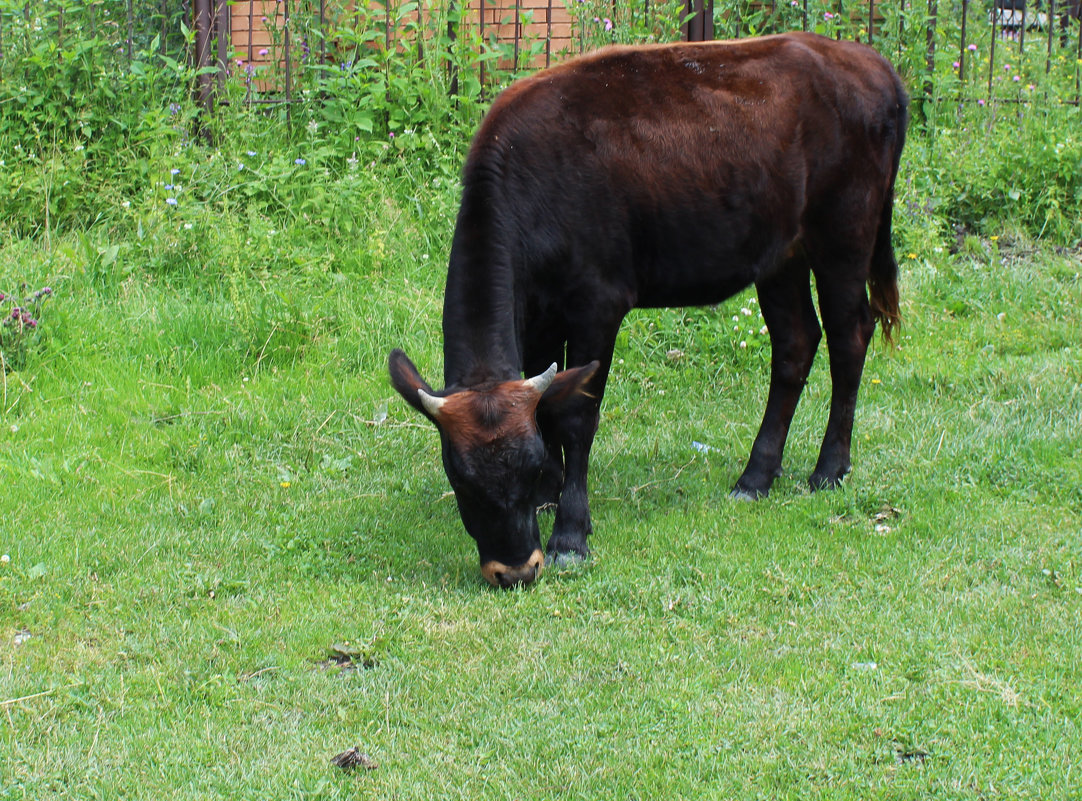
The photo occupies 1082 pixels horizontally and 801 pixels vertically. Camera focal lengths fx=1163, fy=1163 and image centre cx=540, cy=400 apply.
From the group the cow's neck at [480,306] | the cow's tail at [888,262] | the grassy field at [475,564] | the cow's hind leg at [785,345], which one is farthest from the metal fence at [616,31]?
the cow's neck at [480,306]

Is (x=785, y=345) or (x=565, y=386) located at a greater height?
(x=565, y=386)

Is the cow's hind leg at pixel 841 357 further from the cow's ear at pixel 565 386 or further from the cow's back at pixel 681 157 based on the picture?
the cow's ear at pixel 565 386

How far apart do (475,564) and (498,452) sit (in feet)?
2.41

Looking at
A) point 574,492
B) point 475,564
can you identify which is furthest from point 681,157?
point 475,564

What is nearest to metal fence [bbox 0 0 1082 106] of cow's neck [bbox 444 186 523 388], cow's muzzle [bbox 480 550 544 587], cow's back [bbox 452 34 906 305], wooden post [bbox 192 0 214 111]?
wooden post [bbox 192 0 214 111]

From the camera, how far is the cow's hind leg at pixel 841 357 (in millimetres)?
5734

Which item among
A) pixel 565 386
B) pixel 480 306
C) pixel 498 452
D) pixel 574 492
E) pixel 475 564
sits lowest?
pixel 475 564

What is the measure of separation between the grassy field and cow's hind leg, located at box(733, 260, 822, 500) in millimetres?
271

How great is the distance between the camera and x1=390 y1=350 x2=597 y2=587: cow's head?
4336 millimetres

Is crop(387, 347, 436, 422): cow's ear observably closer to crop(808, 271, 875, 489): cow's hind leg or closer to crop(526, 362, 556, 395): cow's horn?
crop(526, 362, 556, 395): cow's horn

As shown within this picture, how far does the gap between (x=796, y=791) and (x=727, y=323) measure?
4283 millimetres

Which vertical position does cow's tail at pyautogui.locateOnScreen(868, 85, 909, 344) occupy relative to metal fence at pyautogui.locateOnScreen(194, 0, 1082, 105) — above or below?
below

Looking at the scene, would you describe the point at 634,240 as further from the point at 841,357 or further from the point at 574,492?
the point at 841,357

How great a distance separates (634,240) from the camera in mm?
5172
